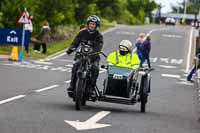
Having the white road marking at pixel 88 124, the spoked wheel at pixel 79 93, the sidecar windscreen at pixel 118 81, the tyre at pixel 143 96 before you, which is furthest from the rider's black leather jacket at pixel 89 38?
the white road marking at pixel 88 124

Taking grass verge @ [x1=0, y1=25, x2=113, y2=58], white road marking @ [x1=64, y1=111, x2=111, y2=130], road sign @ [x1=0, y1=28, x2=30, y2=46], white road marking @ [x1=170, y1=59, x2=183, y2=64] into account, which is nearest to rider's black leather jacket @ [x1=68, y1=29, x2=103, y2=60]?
white road marking @ [x1=64, y1=111, x2=111, y2=130]

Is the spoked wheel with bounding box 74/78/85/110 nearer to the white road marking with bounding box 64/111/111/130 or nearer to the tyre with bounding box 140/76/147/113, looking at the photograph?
the white road marking with bounding box 64/111/111/130

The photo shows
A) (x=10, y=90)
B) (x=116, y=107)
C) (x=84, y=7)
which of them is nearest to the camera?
(x=116, y=107)

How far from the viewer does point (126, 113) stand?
538 inches

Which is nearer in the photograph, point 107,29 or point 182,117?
point 182,117

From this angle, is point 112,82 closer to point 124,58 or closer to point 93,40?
point 124,58

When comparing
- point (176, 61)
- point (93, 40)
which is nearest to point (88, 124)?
point (93, 40)

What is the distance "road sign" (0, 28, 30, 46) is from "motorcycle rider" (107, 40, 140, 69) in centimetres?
2079

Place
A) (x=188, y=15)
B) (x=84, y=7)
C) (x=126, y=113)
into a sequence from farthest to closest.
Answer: (x=188, y=15) → (x=84, y=7) → (x=126, y=113)

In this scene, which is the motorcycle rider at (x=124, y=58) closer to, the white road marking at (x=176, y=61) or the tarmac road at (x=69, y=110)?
the tarmac road at (x=69, y=110)

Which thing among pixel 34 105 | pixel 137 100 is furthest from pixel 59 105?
pixel 137 100

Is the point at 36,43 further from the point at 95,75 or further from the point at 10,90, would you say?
the point at 95,75

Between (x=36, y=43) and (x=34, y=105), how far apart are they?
A: 26.2 m

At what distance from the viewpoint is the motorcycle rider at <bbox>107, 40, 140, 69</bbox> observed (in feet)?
45.6
